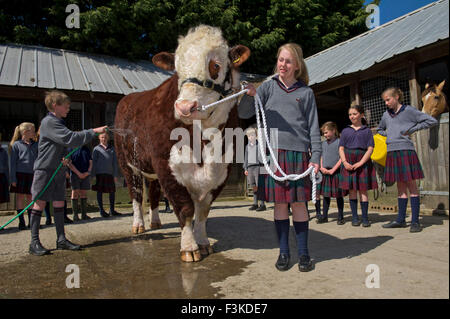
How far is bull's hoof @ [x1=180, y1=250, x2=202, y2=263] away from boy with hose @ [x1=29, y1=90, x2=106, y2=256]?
1.25 meters

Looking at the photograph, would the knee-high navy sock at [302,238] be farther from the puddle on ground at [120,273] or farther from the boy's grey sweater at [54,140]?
the boy's grey sweater at [54,140]

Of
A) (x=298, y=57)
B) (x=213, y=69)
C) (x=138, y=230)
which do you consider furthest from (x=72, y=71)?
(x=298, y=57)

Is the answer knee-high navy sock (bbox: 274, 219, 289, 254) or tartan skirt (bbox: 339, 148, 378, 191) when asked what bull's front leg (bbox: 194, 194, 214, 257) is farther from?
tartan skirt (bbox: 339, 148, 378, 191)

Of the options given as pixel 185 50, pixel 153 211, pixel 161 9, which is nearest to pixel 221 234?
pixel 153 211

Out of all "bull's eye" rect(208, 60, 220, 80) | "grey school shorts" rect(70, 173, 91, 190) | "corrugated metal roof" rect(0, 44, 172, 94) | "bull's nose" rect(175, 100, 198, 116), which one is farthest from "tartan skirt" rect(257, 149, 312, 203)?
"corrugated metal roof" rect(0, 44, 172, 94)

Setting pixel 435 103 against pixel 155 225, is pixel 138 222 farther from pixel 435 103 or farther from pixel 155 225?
pixel 435 103

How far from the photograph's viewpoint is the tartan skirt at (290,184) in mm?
2434

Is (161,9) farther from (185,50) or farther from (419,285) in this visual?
(419,285)

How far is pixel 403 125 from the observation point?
12.1 feet

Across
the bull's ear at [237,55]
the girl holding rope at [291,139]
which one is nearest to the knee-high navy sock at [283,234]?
the girl holding rope at [291,139]

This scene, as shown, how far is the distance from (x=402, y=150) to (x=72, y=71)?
8.54 m

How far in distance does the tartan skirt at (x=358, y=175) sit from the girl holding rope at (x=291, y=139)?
2012mm

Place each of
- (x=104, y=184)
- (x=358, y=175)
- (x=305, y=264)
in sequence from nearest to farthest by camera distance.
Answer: (x=305, y=264)
(x=358, y=175)
(x=104, y=184)

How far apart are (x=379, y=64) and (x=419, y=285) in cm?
598
